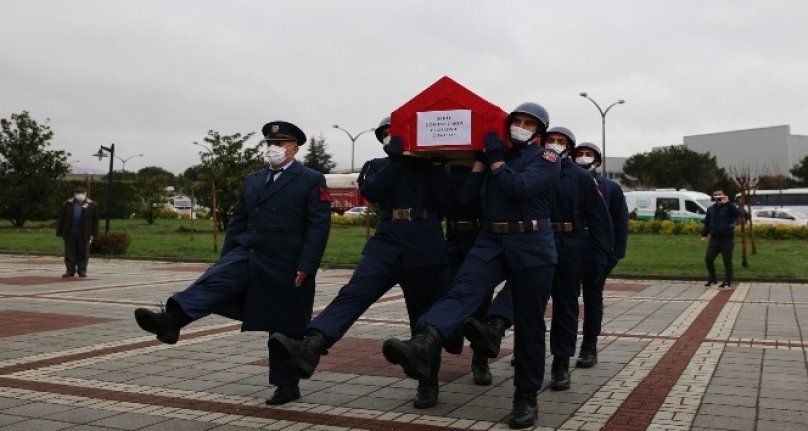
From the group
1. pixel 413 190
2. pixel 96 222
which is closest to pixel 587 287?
pixel 413 190

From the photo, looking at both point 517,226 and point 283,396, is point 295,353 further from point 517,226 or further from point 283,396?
point 517,226

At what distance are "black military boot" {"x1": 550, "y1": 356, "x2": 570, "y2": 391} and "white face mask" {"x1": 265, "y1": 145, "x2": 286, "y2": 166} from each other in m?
2.50

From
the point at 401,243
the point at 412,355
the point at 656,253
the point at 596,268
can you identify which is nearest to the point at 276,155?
the point at 401,243

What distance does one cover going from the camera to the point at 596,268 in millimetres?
6875

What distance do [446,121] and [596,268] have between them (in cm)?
232

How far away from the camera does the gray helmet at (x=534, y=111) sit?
5168 mm

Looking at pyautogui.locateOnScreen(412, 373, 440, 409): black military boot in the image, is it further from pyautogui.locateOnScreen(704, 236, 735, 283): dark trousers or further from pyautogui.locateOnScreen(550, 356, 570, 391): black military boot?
pyautogui.locateOnScreen(704, 236, 735, 283): dark trousers

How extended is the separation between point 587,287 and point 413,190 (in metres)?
2.38

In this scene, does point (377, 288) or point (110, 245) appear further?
point (110, 245)

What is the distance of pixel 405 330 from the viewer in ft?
30.2

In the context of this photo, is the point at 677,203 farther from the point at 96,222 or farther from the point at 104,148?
the point at 96,222

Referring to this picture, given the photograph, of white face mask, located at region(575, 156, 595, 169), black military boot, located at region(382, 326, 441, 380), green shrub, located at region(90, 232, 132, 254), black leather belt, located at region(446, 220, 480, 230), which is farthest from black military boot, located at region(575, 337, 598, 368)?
green shrub, located at region(90, 232, 132, 254)

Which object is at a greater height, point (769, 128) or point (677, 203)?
point (769, 128)

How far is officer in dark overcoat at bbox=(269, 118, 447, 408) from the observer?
5.27 m
